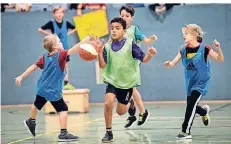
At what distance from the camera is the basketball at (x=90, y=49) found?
6.65 metres

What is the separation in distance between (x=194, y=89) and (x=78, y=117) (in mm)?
3971

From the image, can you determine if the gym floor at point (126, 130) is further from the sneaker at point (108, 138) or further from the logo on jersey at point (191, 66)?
the logo on jersey at point (191, 66)

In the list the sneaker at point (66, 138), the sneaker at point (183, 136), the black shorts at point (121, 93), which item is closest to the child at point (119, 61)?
the black shorts at point (121, 93)

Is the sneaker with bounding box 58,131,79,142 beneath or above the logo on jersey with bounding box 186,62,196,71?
beneath

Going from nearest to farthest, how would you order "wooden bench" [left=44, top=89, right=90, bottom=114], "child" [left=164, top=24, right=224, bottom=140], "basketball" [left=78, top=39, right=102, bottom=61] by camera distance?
1. "basketball" [left=78, top=39, right=102, bottom=61]
2. "child" [left=164, top=24, right=224, bottom=140]
3. "wooden bench" [left=44, top=89, right=90, bottom=114]

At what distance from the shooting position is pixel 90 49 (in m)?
6.72

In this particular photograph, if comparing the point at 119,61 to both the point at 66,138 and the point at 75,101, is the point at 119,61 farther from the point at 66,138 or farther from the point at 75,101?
the point at 75,101

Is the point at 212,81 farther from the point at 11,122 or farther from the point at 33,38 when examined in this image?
the point at 11,122

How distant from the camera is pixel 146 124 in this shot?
8.41 m

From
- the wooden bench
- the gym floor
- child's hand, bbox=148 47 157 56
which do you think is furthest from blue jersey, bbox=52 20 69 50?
child's hand, bbox=148 47 157 56

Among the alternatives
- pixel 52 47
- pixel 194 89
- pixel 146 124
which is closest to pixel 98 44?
pixel 52 47

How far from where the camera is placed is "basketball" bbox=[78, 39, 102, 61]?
21.8ft

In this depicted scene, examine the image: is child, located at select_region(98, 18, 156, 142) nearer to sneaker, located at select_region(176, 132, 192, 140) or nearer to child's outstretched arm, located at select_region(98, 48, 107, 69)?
child's outstretched arm, located at select_region(98, 48, 107, 69)

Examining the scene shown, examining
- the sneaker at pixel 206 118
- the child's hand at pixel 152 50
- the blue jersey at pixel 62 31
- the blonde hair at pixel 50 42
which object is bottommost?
the sneaker at pixel 206 118
